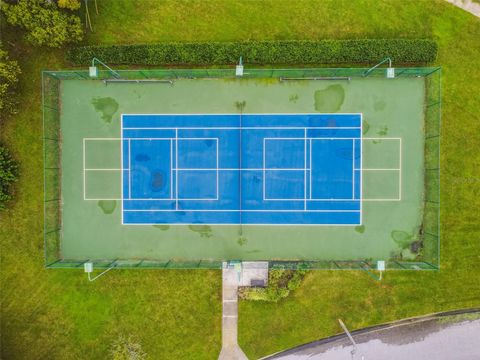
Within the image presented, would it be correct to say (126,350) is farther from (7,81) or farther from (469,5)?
(469,5)

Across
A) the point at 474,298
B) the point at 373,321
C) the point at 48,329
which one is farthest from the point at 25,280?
the point at 474,298

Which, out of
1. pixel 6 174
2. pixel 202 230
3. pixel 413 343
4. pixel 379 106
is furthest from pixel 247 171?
pixel 413 343

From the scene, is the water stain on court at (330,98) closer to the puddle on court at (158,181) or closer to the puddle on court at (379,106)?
the puddle on court at (379,106)

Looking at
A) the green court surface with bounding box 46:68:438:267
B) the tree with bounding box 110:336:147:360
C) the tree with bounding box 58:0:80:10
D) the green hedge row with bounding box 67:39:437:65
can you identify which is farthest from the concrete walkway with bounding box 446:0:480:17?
the tree with bounding box 110:336:147:360

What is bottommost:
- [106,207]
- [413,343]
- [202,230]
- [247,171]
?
[413,343]

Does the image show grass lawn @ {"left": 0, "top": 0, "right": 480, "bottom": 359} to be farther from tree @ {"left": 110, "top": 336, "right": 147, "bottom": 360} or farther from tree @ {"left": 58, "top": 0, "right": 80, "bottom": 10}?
tree @ {"left": 58, "top": 0, "right": 80, "bottom": 10}
